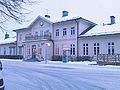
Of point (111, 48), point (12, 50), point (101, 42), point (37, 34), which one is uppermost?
point (37, 34)

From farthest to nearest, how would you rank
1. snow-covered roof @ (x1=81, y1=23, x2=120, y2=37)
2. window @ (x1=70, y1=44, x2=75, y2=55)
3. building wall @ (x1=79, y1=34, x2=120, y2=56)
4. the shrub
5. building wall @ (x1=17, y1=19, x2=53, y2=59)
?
building wall @ (x1=17, y1=19, x2=53, y2=59) < window @ (x1=70, y1=44, x2=75, y2=55) < the shrub < snow-covered roof @ (x1=81, y1=23, x2=120, y2=37) < building wall @ (x1=79, y1=34, x2=120, y2=56)

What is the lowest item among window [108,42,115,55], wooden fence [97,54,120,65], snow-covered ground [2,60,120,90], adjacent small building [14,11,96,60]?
snow-covered ground [2,60,120,90]

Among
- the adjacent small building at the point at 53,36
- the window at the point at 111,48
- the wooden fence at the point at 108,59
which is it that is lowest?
the wooden fence at the point at 108,59

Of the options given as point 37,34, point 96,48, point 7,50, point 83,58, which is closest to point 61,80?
point 96,48

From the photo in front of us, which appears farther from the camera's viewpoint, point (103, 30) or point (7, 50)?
point (7, 50)

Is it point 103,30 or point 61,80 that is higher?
point 103,30

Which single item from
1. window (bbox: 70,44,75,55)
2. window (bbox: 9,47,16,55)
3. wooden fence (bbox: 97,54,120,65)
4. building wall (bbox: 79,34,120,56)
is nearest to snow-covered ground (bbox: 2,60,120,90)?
wooden fence (bbox: 97,54,120,65)

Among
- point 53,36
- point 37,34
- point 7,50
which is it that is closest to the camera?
point 53,36

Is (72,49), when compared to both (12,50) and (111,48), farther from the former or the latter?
(12,50)

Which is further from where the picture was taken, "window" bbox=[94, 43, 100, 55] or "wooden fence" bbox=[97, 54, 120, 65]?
"window" bbox=[94, 43, 100, 55]

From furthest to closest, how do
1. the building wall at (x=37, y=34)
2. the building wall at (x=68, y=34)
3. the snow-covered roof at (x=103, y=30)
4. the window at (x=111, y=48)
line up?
the building wall at (x=37, y=34) → the building wall at (x=68, y=34) → the snow-covered roof at (x=103, y=30) → the window at (x=111, y=48)

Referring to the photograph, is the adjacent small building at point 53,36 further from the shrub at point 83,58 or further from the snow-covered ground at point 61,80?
the snow-covered ground at point 61,80

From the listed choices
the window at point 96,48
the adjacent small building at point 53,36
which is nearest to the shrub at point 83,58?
the adjacent small building at point 53,36

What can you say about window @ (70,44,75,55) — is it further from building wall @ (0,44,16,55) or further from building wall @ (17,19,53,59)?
building wall @ (0,44,16,55)
